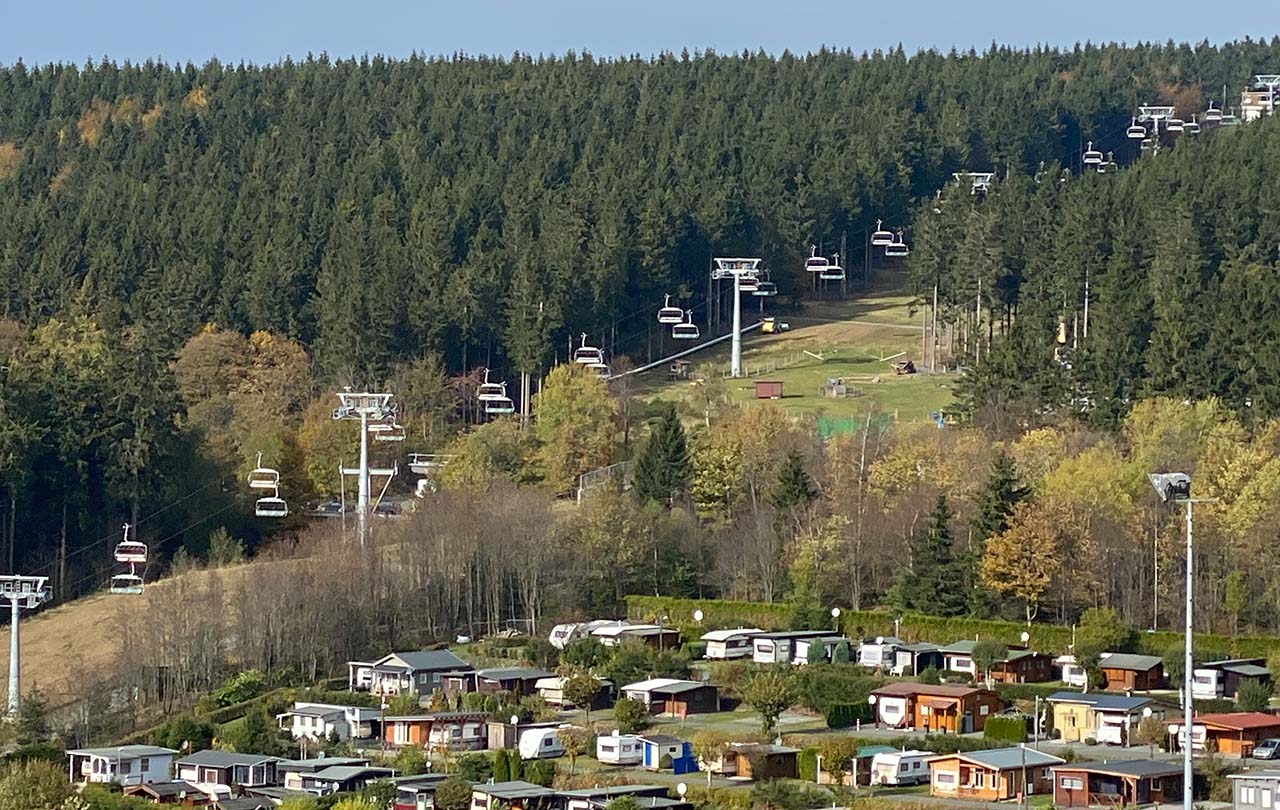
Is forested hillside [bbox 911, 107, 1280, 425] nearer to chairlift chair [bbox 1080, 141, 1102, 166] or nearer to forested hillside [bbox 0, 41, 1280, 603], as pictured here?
forested hillside [bbox 0, 41, 1280, 603]

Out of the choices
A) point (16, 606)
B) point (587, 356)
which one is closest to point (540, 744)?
point (16, 606)

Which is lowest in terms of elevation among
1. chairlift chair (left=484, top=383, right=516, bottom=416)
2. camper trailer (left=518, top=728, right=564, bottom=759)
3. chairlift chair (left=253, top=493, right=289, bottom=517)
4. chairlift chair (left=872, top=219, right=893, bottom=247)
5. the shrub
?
the shrub

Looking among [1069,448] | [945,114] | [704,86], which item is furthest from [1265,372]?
[704,86]

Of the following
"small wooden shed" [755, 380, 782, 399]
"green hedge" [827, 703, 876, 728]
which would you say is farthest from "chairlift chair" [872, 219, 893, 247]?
"green hedge" [827, 703, 876, 728]

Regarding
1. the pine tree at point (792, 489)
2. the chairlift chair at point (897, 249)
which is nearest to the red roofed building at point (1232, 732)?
the pine tree at point (792, 489)

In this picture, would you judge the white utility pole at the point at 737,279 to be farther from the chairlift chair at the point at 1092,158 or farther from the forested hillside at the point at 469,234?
the chairlift chair at the point at 1092,158

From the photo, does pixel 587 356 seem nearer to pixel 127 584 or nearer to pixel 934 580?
pixel 127 584
